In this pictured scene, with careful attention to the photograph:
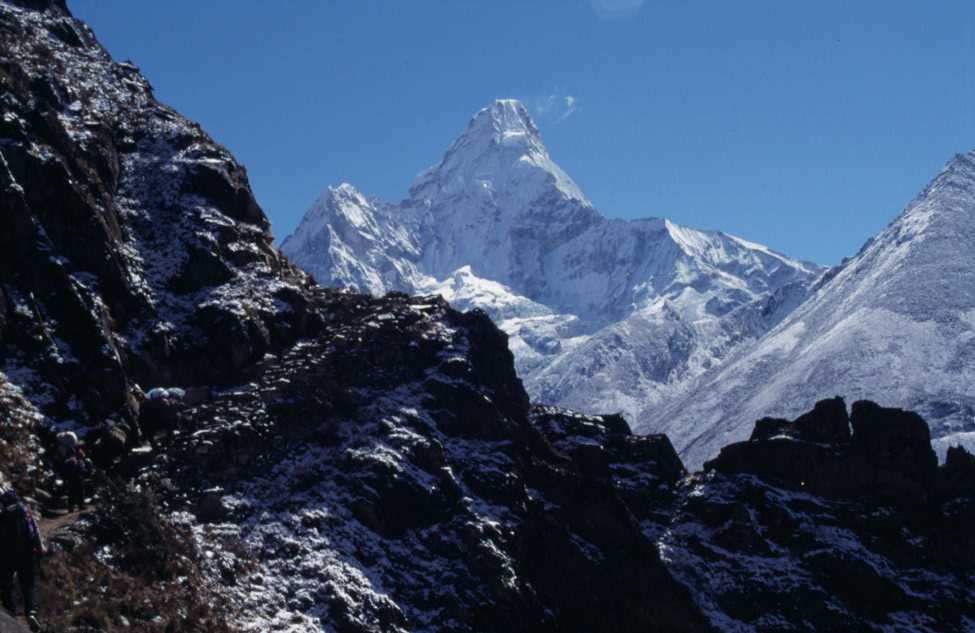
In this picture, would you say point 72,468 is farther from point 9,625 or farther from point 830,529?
point 830,529

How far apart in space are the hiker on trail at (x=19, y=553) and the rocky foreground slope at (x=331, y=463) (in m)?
4.42

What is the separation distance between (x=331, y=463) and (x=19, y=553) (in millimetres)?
20261

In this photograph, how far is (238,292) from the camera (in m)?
48.3

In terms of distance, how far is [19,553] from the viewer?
22.8 metres

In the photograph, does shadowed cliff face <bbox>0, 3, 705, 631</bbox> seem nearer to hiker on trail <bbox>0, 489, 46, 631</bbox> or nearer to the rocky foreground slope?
the rocky foreground slope

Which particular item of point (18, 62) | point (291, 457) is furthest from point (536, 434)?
point (18, 62)

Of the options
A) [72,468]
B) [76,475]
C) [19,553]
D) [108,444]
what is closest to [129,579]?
[76,475]

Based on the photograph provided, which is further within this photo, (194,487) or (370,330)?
(370,330)

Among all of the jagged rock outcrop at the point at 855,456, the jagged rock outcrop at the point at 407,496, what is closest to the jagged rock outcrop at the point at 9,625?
the jagged rock outcrop at the point at 407,496

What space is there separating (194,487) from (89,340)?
22.5 ft

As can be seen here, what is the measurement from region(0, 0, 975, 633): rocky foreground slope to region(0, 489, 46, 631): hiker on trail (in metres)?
4.42

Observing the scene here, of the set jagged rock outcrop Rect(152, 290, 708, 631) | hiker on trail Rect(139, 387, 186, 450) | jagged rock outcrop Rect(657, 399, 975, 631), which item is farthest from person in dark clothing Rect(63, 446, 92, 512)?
jagged rock outcrop Rect(657, 399, 975, 631)

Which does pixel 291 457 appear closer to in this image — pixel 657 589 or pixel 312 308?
pixel 312 308

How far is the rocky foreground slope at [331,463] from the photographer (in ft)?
118
